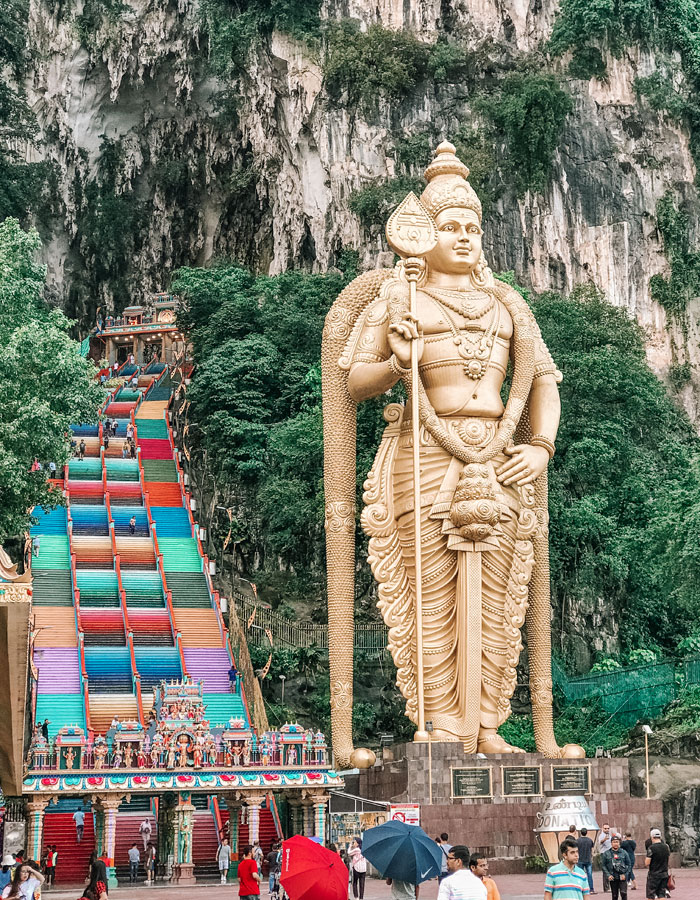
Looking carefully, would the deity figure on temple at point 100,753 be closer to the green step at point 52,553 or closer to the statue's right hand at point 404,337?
the statue's right hand at point 404,337

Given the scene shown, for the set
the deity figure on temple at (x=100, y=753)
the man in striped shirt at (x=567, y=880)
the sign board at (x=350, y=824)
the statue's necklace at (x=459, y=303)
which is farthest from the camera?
the deity figure on temple at (x=100, y=753)

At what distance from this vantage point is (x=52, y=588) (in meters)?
22.5

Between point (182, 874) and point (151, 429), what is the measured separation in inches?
644

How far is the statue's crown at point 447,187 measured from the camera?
49.3ft

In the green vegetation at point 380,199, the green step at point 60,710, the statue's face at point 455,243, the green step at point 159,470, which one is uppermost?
the green vegetation at point 380,199

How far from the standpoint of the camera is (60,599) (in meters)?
22.2

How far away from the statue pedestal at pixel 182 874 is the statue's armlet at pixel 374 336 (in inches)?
237

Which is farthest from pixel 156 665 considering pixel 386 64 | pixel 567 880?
pixel 386 64

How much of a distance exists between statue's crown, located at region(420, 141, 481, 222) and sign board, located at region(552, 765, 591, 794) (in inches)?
235

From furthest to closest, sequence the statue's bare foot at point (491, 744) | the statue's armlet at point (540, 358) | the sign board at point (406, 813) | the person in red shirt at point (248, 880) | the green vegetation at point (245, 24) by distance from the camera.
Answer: the green vegetation at point (245, 24)
the statue's armlet at point (540, 358)
the statue's bare foot at point (491, 744)
the person in red shirt at point (248, 880)
the sign board at point (406, 813)

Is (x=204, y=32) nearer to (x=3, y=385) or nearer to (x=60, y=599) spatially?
(x=60, y=599)

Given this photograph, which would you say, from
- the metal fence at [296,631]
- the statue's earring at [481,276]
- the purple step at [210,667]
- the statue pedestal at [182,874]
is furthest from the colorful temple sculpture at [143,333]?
the statue's earring at [481,276]

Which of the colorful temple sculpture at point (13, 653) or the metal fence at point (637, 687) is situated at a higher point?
the colorful temple sculpture at point (13, 653)

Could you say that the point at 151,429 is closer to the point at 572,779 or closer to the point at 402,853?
the point at 572,779
